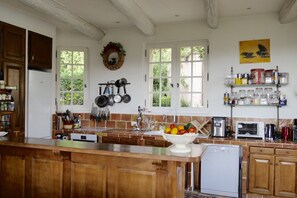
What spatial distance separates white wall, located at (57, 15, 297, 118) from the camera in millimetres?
3910

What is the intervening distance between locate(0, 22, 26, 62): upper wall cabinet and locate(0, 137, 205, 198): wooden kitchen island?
59.1 inches

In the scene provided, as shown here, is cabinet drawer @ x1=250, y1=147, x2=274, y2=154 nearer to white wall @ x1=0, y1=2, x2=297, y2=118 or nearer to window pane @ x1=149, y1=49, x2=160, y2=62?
white wall @ x1=0, y1=2, x2=297, y2=118

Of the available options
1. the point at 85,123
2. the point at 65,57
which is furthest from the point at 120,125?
the point at 65,57

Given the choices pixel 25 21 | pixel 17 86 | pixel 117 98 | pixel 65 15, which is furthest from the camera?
pixel 117 98

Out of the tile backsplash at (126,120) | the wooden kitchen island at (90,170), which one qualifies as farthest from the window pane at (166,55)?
the wooden kitchen island at (90,170)

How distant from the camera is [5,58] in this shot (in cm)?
363

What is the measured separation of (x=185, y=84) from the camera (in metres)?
4.51

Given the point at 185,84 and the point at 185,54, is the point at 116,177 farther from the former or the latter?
the point at 185,54

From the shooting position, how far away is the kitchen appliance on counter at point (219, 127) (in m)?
3.88

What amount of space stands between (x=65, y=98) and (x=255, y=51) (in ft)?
11.8

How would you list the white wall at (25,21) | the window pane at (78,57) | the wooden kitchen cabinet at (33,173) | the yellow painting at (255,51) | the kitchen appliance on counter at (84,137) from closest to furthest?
the wooden kitchen cabinet at (33,173), the white wall at (25,21), the yellow painting at (255,51), the kitchen appliance on counter at (84,137), the window pane at (78,57)

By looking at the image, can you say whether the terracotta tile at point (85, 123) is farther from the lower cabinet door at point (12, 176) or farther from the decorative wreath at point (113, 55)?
the lower cabinet door at point (12, 176)

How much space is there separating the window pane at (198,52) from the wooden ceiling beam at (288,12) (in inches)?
50.1

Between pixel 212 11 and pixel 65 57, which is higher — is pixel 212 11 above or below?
above
